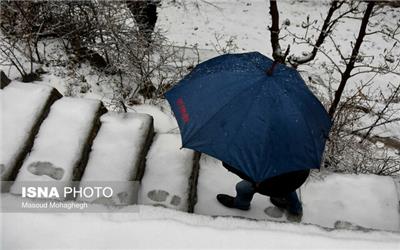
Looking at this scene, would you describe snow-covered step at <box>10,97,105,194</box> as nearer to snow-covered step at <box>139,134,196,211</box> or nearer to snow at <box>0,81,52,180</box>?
snow at <box>0,81,52,180</box>

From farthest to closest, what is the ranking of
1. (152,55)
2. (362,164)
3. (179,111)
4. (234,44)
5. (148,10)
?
(234,44) < (148,10) < (152,55) < (362,164) < (179,111)

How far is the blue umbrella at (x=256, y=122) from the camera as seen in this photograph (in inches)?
119

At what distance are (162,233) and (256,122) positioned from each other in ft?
3.28

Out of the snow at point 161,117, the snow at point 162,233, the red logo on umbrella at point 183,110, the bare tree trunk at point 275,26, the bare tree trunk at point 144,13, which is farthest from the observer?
the bare tree trunk at point 275,26

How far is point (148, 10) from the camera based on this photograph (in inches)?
323

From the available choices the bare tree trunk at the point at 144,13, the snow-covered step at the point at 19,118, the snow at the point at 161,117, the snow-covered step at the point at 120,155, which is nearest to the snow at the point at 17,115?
the snow-covered step at the point at 19,118

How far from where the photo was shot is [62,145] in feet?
13.1

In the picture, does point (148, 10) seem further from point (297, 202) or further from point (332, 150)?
point (297, 202)

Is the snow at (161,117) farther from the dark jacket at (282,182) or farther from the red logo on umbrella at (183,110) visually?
the dark jacket at (282,182)

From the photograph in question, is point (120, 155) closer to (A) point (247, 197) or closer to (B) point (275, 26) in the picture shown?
(A) point (247, 197)

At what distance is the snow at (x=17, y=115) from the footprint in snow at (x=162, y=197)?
4.01ft

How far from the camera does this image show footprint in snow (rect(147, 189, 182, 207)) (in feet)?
13.2

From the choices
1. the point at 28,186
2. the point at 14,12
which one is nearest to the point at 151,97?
the point at 14,12

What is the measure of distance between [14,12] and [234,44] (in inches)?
220
